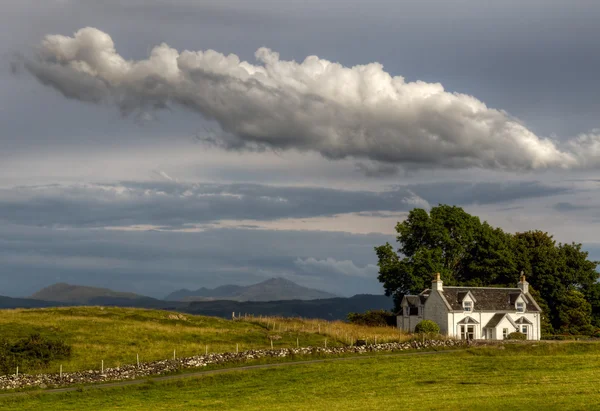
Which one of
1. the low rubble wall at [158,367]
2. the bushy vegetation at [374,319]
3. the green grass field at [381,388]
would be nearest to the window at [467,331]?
the bushy vegetation at [374,319]

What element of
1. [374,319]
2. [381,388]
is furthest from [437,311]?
[381,388]

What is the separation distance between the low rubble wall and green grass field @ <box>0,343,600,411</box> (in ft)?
14.0

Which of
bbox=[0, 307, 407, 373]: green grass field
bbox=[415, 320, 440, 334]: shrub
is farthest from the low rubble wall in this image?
bbox=[415, 320, 440, 334]: shrub

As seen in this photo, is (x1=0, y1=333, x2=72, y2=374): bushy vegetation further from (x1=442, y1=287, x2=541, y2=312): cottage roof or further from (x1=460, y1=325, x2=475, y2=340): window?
(x1=460, y1=325, x2=475, y2=340): window

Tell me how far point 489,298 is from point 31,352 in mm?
62389

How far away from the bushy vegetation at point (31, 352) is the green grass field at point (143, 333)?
0.95 m

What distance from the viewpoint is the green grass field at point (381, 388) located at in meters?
42.6

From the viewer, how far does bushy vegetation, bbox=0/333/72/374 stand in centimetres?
6475

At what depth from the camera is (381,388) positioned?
50.5 metres

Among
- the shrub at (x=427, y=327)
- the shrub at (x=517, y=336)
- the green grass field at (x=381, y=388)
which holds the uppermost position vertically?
the shrub at (x=427, y=327)

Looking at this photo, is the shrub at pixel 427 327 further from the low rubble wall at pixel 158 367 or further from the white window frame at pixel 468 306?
the low rubble wall at pixel 158 367

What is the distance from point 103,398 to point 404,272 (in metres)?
69.5

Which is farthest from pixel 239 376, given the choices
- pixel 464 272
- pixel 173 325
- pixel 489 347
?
pixel 464 272

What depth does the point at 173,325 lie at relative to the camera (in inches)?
3654
